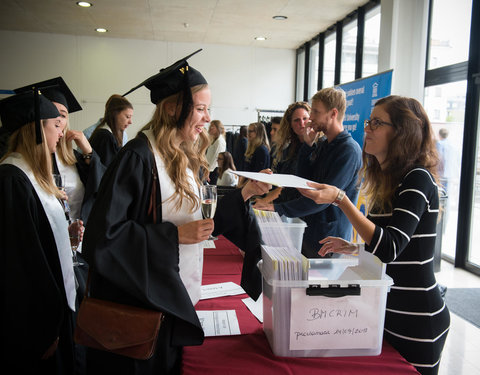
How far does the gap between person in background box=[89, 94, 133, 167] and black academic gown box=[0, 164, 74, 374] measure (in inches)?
70.5

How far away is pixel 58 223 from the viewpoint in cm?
174

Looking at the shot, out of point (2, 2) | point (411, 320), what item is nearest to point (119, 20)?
point (2, 2)

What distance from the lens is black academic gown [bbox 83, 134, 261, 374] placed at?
112 cm

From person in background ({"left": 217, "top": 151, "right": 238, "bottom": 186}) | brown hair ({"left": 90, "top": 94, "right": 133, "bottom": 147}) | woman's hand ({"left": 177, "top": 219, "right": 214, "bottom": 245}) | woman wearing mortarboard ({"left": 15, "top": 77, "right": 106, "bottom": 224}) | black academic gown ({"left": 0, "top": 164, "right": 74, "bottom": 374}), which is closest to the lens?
woman's hand ({"left": 177, "top": 219, "right": 214, "bottom": 245})

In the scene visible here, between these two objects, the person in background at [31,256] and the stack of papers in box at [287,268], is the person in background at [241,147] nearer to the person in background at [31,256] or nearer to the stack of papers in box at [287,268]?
the person in background at [31,256]

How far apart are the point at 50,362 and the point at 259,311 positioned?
0.95 metres

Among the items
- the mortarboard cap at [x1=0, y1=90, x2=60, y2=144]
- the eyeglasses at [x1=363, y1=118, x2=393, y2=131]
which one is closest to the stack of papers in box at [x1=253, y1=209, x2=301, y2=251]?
the eyeglasses at [x1=363, y1=118, x2=393, y2=131]

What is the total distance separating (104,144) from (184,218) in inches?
92.6

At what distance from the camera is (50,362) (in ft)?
5.48

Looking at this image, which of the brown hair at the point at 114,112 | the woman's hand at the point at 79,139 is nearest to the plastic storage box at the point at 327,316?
the woman's hand at the point at 79,139

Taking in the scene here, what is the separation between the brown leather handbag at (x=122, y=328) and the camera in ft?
3.59

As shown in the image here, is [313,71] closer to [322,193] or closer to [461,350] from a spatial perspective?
[461,350]

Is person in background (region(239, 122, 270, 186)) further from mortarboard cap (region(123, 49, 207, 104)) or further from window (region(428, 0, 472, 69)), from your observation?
mortarboard cap (region(123, 49, 207, 104))

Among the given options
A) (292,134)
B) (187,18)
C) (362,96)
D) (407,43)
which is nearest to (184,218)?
(292,134)
